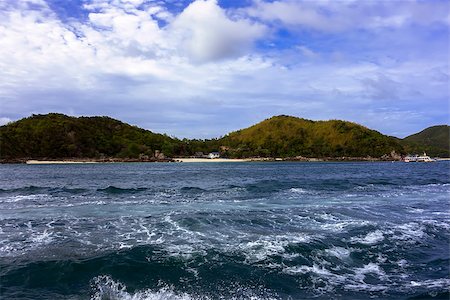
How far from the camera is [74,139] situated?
140125mm

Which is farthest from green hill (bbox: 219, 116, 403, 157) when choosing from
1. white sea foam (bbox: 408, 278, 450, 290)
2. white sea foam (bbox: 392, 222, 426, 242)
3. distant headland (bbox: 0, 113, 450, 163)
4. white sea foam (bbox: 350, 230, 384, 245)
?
white sea foam (bbox: 408, 278, 450, 290)

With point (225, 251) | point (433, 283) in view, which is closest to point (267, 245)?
point (225, 251)

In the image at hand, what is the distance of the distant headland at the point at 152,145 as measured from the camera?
13150cm

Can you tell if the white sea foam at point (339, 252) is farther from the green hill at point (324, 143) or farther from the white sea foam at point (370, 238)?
the green hill at point (324, 143)

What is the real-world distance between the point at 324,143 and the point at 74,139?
4469 inches

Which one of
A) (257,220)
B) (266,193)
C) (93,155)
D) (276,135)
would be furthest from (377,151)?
(257,220)

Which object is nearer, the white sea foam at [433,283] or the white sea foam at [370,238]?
the white sea foam at [433,283]

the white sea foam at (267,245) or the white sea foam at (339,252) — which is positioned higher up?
the white sea foam at (267,245)

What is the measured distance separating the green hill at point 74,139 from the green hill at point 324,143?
41.9m

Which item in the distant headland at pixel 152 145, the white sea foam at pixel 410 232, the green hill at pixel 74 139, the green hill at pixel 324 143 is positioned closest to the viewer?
the white sea foam at pixel 410 232

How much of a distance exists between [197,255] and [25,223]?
9481 mm

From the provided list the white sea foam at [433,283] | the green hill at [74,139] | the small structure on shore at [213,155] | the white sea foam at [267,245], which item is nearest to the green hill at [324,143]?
the small structure on shore at [213,155]

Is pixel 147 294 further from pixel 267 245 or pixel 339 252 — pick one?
pixel 339 252

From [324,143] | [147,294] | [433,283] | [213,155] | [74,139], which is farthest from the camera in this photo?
[324,143]
